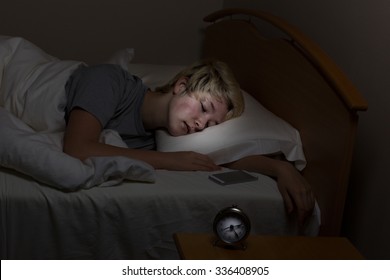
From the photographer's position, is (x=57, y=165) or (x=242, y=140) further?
(x=242, y=140)

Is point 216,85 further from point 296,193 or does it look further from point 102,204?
point 102,204

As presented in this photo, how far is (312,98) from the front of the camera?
1.85 metres

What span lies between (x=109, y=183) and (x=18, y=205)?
0.22 meters

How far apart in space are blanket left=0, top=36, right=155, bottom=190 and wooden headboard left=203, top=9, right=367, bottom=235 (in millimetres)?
492

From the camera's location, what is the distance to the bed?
1.49 metres

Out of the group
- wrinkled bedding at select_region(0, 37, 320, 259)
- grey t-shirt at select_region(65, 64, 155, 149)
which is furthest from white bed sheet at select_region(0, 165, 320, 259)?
grey t-shirt at select_region(65, 64, 155, 149)

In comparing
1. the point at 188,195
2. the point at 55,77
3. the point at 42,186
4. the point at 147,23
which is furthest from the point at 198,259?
the point at 147,23

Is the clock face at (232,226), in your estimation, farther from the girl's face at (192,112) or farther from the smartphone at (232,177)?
the girl's face at (192,112)

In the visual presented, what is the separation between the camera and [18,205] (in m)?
1.46

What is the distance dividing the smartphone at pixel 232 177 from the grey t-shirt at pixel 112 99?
1.15 ft

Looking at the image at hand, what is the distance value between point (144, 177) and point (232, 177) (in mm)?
251

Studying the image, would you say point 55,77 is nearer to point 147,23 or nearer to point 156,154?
point 156,154

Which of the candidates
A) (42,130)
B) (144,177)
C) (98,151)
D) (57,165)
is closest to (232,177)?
(144,177)

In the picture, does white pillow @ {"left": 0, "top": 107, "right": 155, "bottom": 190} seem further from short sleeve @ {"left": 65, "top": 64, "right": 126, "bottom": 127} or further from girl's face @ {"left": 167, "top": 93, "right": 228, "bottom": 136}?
girl's face @ {"left": 167, "top": 93, "right": 228, "bottom": 136}
